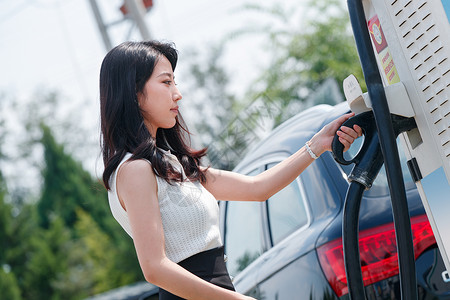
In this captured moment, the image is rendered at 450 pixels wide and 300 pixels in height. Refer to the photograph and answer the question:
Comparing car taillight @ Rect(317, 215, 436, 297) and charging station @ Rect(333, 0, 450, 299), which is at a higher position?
charging station @ Rect(333, 0, 450, 299)

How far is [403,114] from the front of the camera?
175 cm

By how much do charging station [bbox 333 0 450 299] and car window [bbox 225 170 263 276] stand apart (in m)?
1.37

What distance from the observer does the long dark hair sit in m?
2.01

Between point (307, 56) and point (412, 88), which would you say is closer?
point (412, 88)

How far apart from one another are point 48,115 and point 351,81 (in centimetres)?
3713

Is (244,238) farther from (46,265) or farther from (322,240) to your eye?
(46,265)

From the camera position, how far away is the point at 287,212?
3.00m

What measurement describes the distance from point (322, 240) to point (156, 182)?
849 millimetres

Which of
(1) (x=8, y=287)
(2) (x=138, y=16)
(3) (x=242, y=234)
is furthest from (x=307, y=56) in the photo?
(1) (x=8, y=287)

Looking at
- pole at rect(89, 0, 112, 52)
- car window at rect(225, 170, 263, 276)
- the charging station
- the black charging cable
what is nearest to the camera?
the charging station

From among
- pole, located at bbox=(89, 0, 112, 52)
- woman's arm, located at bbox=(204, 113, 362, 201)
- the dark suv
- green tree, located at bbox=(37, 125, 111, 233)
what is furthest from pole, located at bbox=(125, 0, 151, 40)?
green tree, located at bbox=(37, 125, 111, 233)

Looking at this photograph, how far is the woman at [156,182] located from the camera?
6.08ft

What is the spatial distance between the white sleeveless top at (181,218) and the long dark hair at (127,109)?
38mm

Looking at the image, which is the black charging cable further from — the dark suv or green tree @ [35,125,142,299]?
green tree @ [35,125,142,299]
